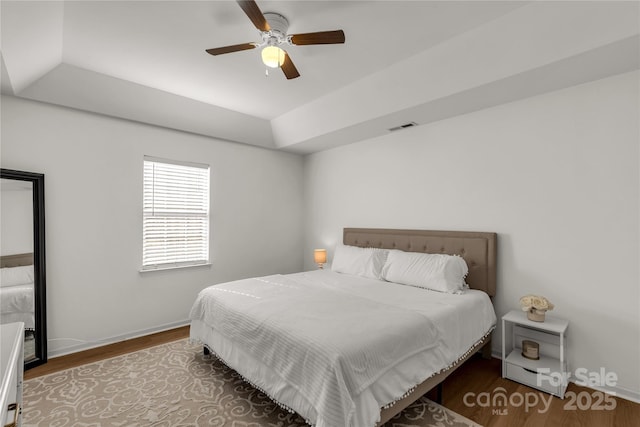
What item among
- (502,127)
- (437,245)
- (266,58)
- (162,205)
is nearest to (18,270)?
(162,205)

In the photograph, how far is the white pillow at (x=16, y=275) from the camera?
8.71 ft

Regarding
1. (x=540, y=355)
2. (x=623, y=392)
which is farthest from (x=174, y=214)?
(x=623, y=392)

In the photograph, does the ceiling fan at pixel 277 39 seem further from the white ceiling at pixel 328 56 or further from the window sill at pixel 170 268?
the window sill at pixel 170 268

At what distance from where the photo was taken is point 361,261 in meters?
3.65

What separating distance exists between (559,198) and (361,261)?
199 cm

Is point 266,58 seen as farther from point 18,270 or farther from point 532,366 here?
point 532,366

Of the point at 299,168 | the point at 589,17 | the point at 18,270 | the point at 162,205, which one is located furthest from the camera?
the point at 299,168

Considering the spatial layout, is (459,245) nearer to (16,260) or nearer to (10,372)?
(10,372)

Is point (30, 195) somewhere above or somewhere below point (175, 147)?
A: below

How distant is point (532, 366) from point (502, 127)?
6.92ft

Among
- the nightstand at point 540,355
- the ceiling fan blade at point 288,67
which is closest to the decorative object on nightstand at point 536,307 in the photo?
the nightstand at point 540,355

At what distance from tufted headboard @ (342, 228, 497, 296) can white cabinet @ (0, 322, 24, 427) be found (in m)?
3.28

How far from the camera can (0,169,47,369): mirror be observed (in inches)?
105

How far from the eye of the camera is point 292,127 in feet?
13.7
